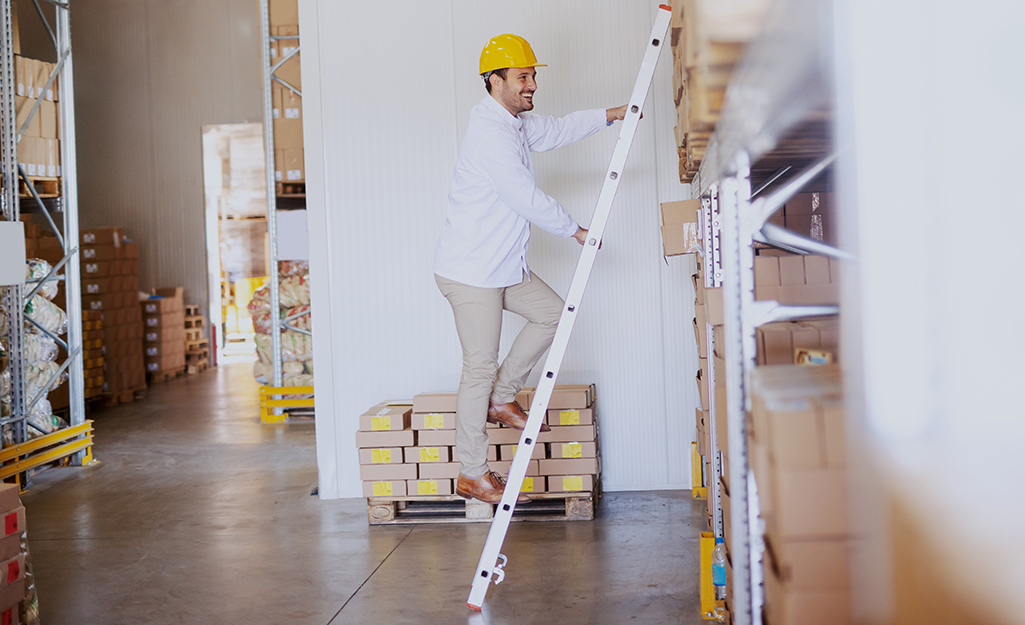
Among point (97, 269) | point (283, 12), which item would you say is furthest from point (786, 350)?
point (97, 269)

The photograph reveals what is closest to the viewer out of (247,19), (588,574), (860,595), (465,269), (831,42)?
(831,42)

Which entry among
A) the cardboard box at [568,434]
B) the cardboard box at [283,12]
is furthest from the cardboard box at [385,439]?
the cardboard box at [283,12]

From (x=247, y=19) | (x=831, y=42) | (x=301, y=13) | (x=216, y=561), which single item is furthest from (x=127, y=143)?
(x=831, y=42)

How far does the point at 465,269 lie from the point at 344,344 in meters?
1.42

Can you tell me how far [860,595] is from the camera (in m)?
1.31

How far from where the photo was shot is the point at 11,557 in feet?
9.26

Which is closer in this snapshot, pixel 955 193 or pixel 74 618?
pixel 955 193

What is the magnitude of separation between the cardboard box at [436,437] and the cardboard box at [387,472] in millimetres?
139

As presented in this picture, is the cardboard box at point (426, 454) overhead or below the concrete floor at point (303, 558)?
overhead

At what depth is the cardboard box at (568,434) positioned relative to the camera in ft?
14.0

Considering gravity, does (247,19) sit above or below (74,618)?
above

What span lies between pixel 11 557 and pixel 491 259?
2095mm

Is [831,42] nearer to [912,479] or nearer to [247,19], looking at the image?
[912,479]

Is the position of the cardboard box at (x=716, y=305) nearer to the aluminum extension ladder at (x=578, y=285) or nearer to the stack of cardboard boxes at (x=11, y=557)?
the aluminum extension ladder at (x=578, y=285)
